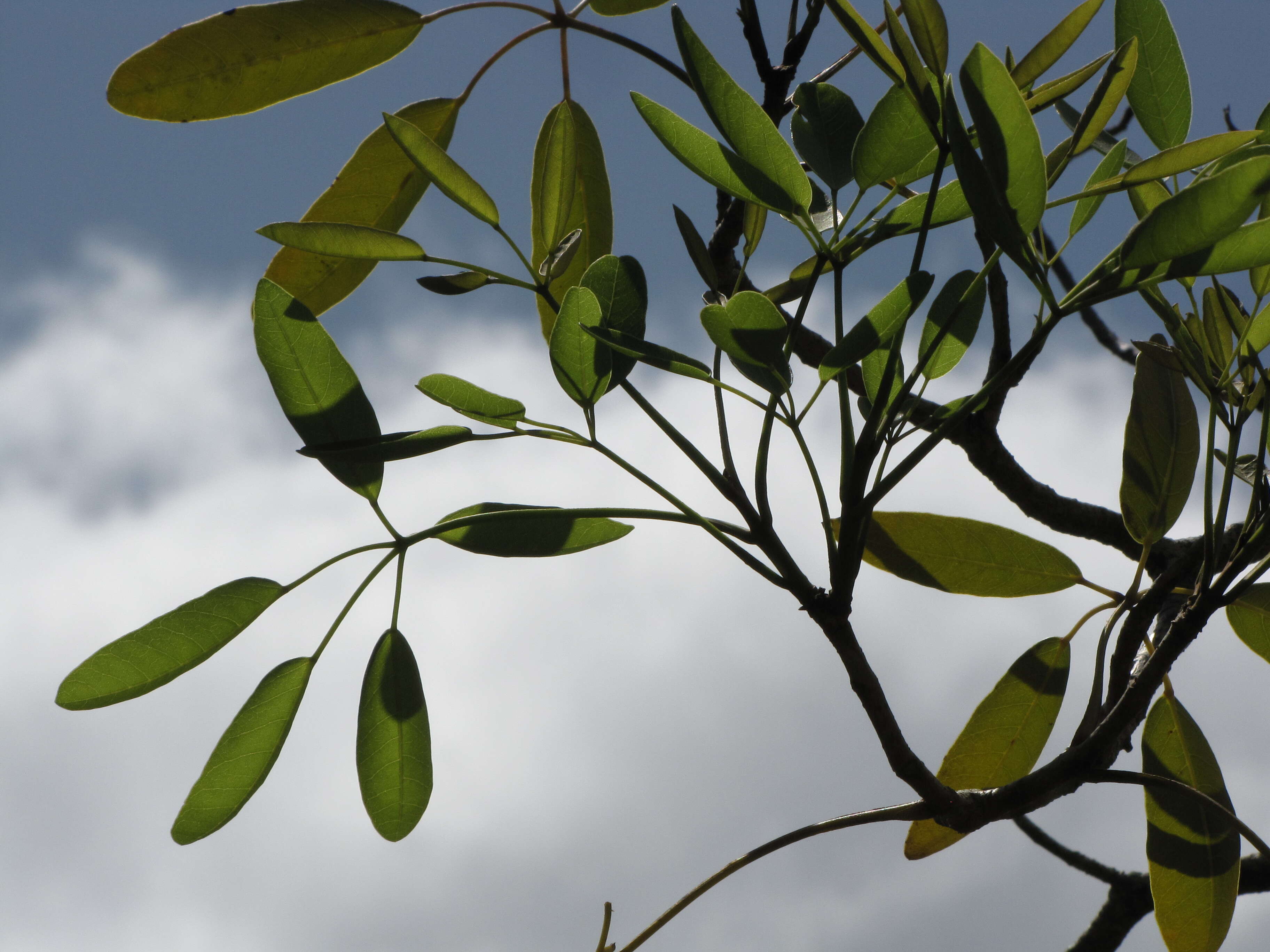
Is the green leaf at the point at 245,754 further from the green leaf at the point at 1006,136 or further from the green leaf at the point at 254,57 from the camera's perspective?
the green leaf at the point at 1006,136

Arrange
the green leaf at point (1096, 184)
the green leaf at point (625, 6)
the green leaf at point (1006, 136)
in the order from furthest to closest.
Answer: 1. the green leaf at point (625, 6)
2. the green leaf at point (1096, 184)
3. the green leaf at point (1006, 136)

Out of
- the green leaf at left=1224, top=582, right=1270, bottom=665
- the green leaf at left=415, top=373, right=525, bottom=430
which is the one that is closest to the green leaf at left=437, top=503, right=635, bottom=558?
the green leaf at left=415, top=373, right=525, bottom=430

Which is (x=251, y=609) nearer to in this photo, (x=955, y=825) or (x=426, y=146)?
(x=426, y=146)

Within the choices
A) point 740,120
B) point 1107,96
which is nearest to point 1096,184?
point 1107,96

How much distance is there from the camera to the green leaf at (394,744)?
1.53 ft

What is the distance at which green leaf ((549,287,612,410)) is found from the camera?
15.7 inches

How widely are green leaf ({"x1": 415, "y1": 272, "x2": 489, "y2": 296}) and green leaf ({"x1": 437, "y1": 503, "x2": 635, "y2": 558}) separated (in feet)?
0.35

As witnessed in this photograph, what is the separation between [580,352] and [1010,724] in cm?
38

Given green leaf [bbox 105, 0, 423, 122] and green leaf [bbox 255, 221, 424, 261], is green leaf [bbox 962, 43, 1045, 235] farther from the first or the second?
green leaf [bbox 105, 0, 423, 122]

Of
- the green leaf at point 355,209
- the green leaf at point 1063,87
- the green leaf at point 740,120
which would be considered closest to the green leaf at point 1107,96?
the green leaf at point 1063,87

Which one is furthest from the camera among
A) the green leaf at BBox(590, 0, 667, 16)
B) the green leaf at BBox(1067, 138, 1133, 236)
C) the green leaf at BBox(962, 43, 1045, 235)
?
the green leaf at BBox(590, 0, 667, 16)

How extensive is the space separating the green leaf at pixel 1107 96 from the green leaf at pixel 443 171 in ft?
0.82

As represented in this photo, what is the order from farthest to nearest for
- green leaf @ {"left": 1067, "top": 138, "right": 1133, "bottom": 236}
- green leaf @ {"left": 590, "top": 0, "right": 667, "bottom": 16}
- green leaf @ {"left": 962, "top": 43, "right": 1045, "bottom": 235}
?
green leaf @ {"left": 590, "top": 0, "right": 667, "bottom": 16} → green leaf @ {"left": 1067, "top": 138, "right": 1133, "bottom": 236} → green leaf @ {"left": 962, "top": 43, "right": 1045, "bottom": 235}

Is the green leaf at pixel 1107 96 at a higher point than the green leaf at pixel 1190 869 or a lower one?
higher
